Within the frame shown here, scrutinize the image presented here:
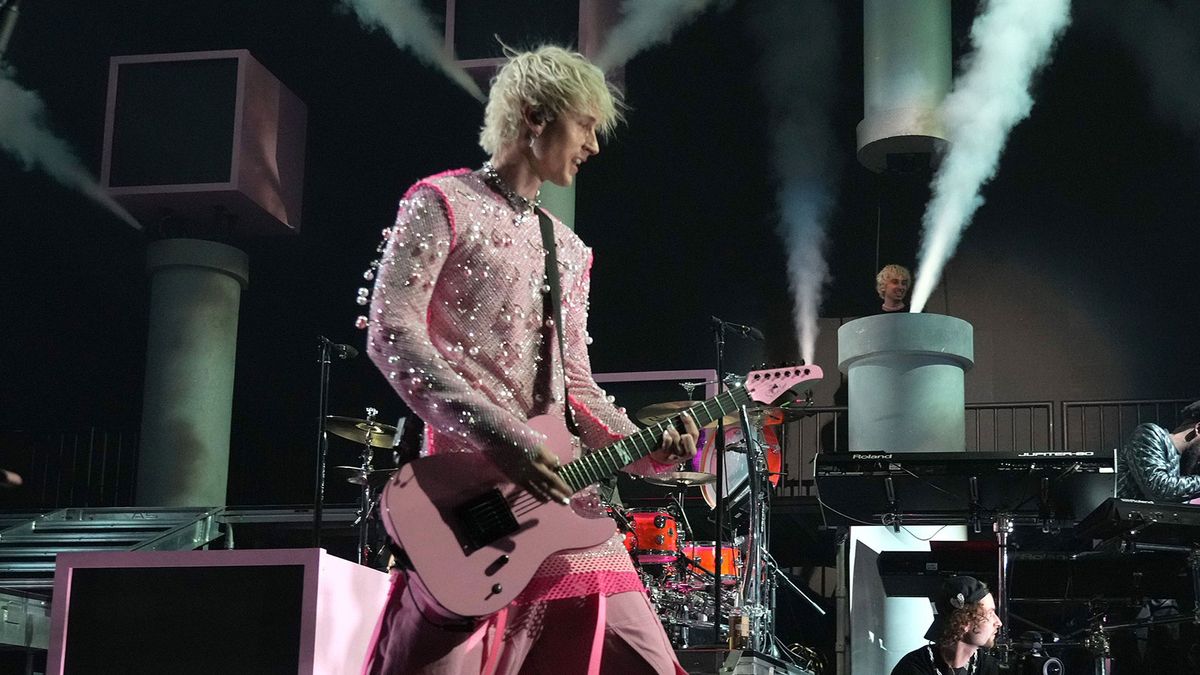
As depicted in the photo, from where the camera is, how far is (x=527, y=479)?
94.0 inches

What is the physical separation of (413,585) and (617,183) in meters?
10.4

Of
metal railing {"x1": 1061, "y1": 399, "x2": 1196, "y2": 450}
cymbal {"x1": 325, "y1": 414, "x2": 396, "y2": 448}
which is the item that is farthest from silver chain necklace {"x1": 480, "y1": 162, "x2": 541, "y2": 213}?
metal railing {"x1": 1061, "y1": 399, "x2": 1196, "y2": 450}

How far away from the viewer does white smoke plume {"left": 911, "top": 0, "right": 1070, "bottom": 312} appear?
11.0 m

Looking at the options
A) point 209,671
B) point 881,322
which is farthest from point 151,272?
point 209,671

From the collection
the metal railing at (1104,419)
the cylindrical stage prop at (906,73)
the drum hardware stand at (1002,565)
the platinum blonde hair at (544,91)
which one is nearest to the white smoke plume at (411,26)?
the cylindrical stage prop at (906,73)

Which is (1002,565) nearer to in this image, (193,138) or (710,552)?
(710,552)

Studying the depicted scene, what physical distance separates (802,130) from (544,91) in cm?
984

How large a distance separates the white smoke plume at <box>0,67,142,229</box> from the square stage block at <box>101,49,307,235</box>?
455 millimetres

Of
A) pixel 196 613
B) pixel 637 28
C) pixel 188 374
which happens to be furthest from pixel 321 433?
pixel 637 28

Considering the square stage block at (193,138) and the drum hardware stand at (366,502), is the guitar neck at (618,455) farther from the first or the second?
the square stage block at (193,138)

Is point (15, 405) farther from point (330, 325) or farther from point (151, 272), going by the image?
point (330, 325)

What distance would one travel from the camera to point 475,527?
7.80 ft

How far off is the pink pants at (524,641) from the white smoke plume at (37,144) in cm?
1101

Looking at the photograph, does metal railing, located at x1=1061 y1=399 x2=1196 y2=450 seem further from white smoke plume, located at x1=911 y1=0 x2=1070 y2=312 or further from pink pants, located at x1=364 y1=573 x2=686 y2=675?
pink pants, located at x1=364 y1=573 x2=686 y2=675
